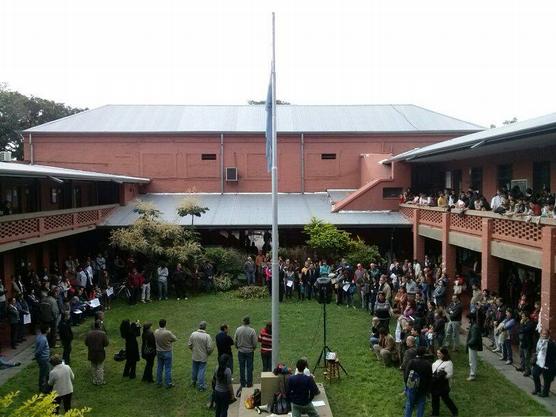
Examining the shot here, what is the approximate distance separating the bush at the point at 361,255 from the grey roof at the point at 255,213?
7.69ft

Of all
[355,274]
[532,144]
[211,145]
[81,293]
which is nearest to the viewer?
[532,144]

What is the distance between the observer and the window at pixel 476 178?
23569 millimetres

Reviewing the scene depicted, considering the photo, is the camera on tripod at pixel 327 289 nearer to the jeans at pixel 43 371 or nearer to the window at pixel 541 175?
the window at pixel 541 175

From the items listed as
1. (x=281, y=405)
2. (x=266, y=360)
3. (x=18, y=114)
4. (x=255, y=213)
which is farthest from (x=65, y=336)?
(x=18, y=114)

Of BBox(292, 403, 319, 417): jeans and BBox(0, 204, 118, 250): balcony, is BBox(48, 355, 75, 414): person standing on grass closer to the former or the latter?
BBox(292, 403, 319, 417): jeans

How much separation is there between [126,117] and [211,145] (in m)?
6.96

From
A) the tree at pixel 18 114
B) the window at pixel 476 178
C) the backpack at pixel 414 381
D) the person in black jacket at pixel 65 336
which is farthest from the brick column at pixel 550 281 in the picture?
the tree at pixel 18 114

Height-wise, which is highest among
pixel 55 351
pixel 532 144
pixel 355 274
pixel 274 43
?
pixel 274 43

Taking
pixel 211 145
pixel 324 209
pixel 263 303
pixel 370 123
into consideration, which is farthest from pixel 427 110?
pixel 263 303

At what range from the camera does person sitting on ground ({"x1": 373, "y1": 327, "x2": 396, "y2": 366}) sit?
44.0 ft

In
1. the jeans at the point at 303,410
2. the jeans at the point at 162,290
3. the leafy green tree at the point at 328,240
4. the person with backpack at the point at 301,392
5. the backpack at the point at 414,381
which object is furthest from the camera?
the leafy green tree at the point at 328,240

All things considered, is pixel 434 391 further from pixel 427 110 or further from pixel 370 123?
pixel 427 110

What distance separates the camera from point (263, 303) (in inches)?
824

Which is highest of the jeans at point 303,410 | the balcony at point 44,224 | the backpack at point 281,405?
the balcony at point 44,224
